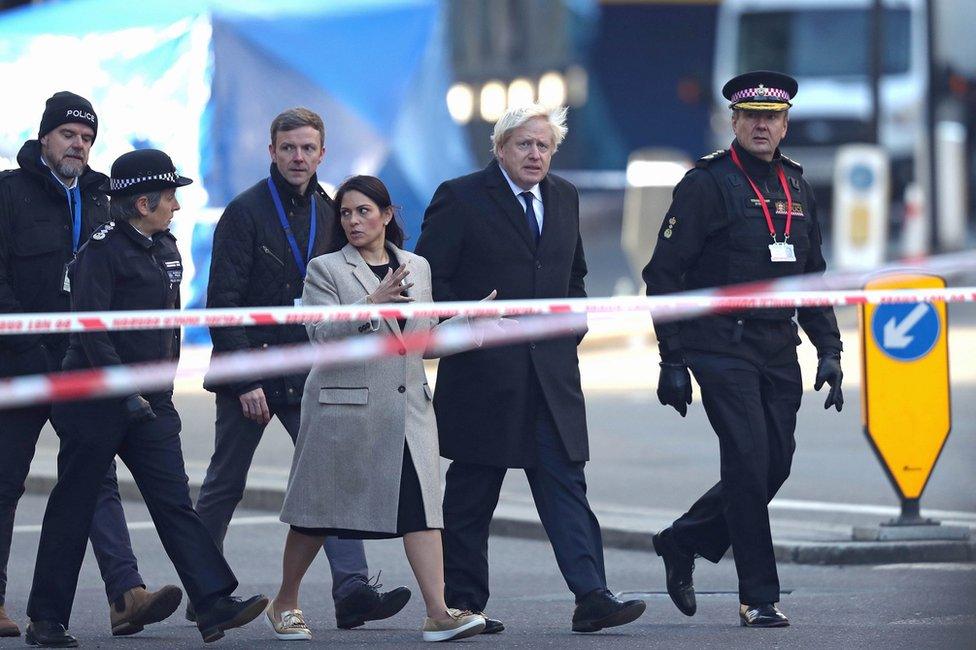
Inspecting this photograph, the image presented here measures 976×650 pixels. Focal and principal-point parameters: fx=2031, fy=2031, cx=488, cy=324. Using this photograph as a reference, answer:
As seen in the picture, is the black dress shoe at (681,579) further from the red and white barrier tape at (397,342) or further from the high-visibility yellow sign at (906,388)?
the high-visibility yellow sign at (906,388)

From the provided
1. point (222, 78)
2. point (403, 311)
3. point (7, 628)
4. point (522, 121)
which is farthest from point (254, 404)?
point (222, 78)

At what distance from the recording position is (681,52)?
35469 millimetres

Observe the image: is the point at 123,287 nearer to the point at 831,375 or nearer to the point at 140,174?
the point at 140,174

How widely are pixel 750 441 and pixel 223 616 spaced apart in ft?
6.48

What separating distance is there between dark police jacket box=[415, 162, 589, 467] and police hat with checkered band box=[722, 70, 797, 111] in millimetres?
760

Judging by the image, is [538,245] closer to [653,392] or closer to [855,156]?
[653,392]

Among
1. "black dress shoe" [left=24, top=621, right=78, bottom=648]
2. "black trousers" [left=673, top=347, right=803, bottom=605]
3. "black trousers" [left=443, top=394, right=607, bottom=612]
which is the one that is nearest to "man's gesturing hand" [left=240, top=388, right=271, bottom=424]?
"black trousers" [left=443, top=394, right=607, bottom=612]

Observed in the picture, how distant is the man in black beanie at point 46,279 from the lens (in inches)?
289

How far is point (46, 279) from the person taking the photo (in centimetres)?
743

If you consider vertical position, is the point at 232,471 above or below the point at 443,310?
below

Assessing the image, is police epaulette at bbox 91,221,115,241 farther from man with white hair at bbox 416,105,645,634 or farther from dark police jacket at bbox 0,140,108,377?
man with white hair at bbox 416,105,645,634

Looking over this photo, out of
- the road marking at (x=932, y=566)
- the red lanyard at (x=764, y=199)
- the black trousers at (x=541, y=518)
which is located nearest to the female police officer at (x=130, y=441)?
the black trousers at (x=541, y=518)

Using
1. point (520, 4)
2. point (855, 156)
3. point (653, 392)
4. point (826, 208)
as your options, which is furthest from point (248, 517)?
point (826, 208)

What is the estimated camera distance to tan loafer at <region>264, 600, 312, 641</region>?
7184 millimetres
